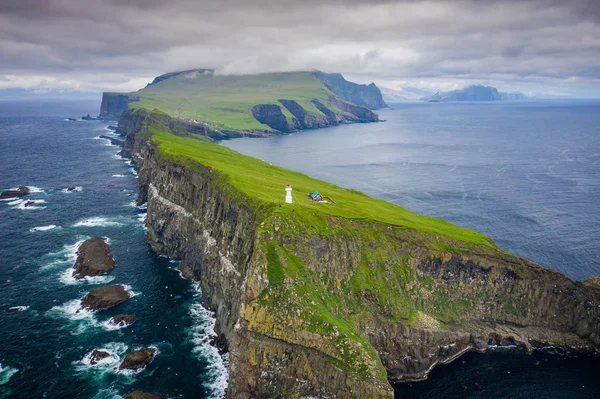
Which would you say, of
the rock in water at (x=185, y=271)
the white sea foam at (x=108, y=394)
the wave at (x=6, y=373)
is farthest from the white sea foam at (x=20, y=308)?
the white sea foam at (x=108, y=394)

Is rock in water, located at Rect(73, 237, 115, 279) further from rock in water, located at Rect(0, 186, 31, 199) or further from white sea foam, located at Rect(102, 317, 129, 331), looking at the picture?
rock in water, located at Rect(0, 186, 31, 199)

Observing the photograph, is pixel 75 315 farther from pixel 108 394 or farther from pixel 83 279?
pixel 108 394

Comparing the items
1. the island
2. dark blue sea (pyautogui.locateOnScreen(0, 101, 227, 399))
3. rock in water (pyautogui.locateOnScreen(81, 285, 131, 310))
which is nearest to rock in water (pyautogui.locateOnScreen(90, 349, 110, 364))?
dark blue sea (pyautogui.locateOnScreen(0, 101, 227, 399))

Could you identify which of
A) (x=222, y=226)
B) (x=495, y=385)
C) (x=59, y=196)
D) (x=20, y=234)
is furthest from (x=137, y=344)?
(x=59, y=196)

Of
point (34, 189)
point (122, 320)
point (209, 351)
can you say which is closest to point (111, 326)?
point (122, 320)

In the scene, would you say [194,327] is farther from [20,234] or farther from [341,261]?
[20,234]
